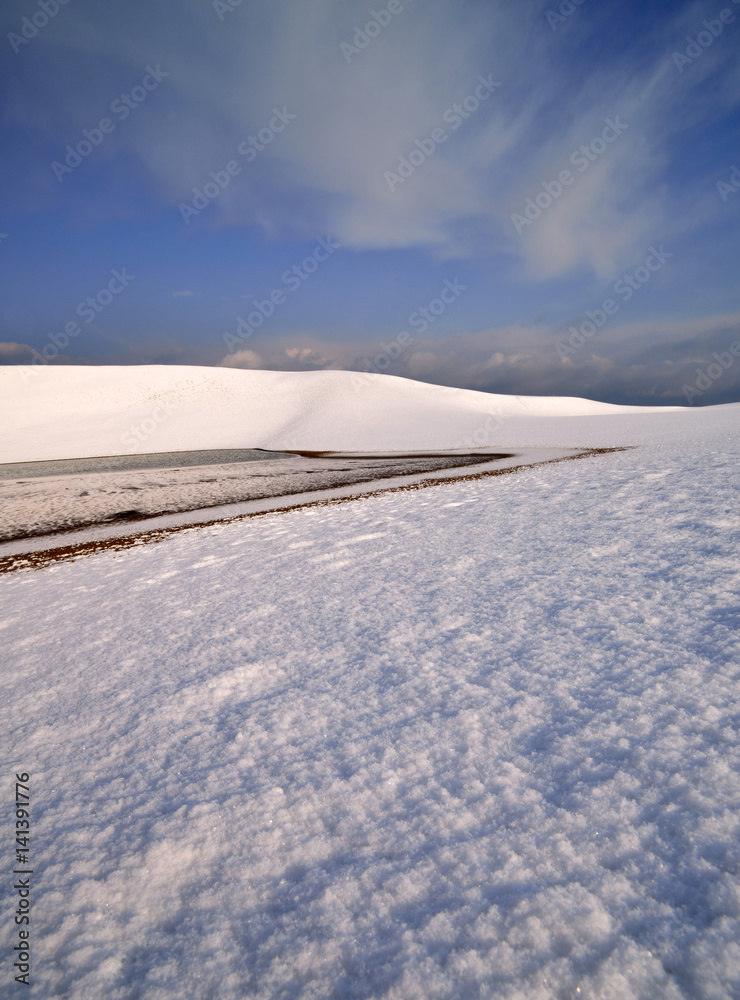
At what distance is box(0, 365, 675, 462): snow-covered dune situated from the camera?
132ft

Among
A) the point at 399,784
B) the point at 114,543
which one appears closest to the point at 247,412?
the point at 114,543

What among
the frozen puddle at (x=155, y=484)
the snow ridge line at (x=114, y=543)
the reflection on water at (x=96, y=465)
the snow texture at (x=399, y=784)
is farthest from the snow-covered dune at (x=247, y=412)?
the snow texture at (x=399, y=784)

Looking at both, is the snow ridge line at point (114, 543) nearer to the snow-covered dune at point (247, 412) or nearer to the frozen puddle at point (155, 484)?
the frozen puddle at point (155, 484)

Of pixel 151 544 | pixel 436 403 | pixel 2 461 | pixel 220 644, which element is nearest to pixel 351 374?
pixel 436 403

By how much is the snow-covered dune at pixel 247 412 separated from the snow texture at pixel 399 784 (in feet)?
88.4

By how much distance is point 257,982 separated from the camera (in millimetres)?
2051

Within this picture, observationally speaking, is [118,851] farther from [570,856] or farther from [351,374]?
[351,374]

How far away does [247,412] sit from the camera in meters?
53.7

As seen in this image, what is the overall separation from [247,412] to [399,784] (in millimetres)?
53882

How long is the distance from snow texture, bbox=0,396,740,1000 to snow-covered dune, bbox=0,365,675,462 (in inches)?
1061

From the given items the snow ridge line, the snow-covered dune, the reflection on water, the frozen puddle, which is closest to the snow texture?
the snow ridge line

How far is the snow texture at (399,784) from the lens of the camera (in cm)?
208

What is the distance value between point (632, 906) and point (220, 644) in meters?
4.17

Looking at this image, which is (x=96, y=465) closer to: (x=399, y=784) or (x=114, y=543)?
(x=114, y=543)
